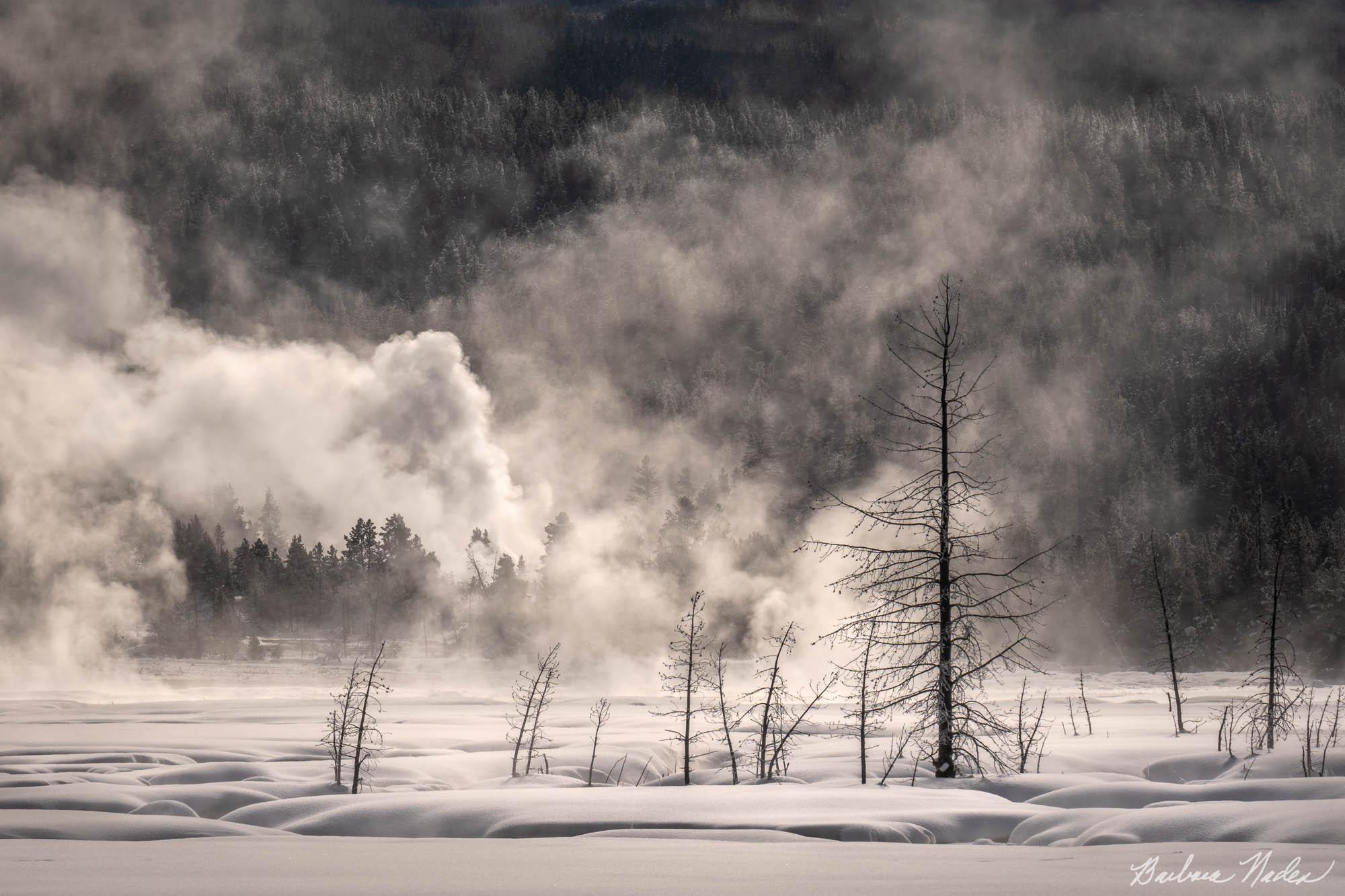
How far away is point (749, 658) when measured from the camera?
9350cm

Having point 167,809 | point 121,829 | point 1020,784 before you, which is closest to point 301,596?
point 167,809

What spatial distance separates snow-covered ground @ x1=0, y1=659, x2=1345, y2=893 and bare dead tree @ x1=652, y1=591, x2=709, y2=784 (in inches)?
54.5

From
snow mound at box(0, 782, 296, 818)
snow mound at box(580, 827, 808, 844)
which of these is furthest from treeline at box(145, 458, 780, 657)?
snow mound at box(580, 827, 808, 844)

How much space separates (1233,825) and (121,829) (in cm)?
1164

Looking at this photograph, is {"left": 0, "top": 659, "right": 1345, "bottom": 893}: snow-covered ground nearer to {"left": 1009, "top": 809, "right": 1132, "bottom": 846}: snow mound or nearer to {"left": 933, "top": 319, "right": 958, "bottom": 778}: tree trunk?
{"left": 1009, "top": 809, "right": 1132, "bottom": 846}: snow mound

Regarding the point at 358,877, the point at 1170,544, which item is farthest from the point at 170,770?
the point at 1170,544

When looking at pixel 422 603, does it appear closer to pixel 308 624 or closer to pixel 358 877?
pixel 308 624

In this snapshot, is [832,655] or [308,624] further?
[308,624]

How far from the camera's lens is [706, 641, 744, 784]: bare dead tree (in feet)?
76.7

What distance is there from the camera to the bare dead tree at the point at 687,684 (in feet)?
80.1

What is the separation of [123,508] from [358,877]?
15850 cm

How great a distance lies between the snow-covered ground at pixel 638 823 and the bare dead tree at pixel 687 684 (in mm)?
1384

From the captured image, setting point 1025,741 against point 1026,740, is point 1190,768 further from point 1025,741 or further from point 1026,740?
point 1026,740
